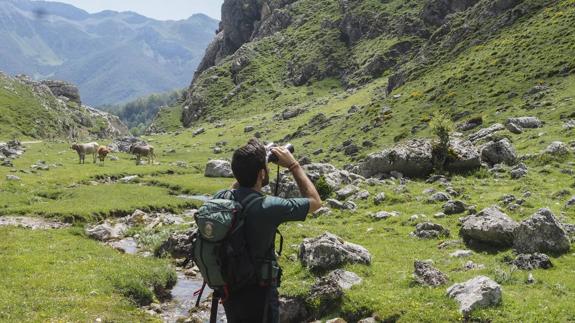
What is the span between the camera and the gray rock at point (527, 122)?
165ft

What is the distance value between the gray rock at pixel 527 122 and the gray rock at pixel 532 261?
34175 mm

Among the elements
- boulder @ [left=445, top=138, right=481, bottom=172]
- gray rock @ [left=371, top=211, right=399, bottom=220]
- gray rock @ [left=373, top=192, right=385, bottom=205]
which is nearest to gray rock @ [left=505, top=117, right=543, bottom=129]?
boulder @ [left=445, top=138, right=481, bottom=172]

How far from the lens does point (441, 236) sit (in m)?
25.0

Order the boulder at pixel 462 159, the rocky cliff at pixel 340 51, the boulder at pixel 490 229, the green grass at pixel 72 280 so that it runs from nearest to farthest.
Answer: the green grass at pixel 72 280 → the boulder at pixel 490 229 → the boulder at pixel 462 159 → the rocky cliff at pixel 340 51

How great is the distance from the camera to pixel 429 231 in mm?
25500

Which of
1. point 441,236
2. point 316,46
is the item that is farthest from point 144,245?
point 316,46

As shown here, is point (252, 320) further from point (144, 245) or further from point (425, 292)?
point (144, 245)

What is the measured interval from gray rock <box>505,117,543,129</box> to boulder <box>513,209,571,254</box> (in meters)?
32.6

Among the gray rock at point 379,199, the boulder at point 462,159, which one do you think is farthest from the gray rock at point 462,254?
the boulder at point 462,159

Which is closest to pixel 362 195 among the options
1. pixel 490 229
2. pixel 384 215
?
pixel 384 215

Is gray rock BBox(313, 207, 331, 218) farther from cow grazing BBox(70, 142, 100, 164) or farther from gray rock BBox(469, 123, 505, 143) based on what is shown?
cow grazing BBox(70, 142, 100, 164)

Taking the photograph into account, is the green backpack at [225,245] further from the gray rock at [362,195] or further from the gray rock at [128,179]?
the gray rock at [128,179]

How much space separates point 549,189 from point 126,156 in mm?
67850

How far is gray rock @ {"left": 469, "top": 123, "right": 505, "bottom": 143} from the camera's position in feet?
165
